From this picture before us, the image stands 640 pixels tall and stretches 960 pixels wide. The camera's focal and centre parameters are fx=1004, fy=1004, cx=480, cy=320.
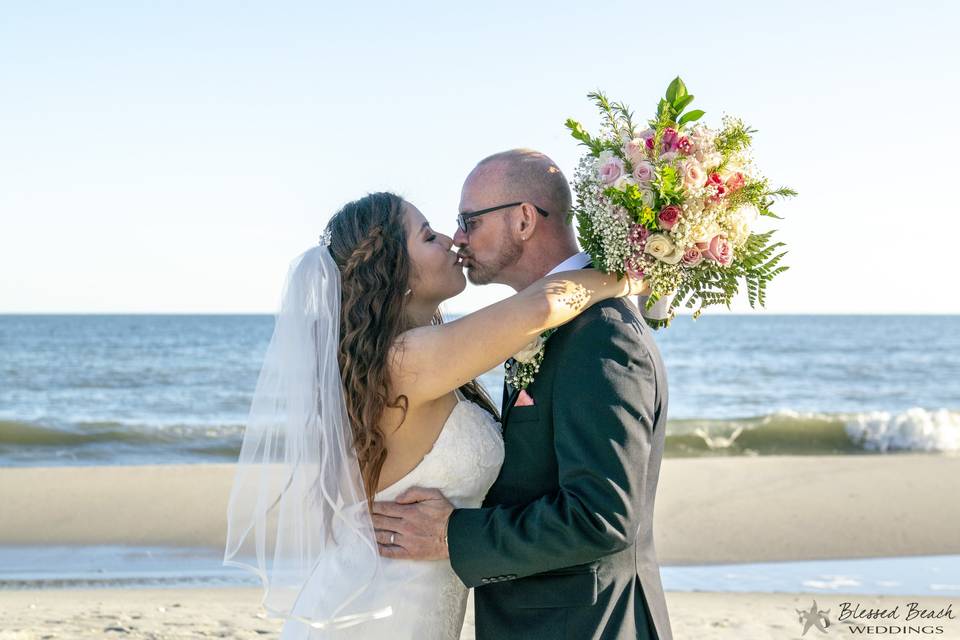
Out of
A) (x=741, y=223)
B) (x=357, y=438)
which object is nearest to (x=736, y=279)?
(x=741, y=223)

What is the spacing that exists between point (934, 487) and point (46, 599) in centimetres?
904

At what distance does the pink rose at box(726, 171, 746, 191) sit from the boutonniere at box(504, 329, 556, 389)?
0.70 metres

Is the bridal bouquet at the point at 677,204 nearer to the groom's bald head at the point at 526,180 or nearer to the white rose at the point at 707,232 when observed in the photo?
the white rose at the point at 707,232

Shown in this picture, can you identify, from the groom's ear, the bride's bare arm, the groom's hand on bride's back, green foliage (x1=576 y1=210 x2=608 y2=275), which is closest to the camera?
the bride's bare arm

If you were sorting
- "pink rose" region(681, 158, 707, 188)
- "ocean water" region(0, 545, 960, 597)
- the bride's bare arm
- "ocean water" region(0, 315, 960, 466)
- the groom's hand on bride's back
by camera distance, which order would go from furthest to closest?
"ocean water" region(0, 315, 960, 466)
"ocean water" region(0, 545, 960, 597)
the groom's hand on bride's back
the bride's bare arm
"pink rose" region(681, 158, 707, 188)

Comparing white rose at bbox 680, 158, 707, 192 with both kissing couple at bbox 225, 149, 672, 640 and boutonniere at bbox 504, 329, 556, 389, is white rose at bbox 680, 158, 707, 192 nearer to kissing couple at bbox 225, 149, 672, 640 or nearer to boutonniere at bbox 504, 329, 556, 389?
kissing couple at bbox 225, 149, 672, 640

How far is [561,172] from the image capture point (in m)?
3.70

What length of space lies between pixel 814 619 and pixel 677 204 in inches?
181

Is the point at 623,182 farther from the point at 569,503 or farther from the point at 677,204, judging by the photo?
the point at 569,503

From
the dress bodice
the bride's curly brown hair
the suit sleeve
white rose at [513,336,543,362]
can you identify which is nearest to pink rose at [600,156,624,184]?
the suit sleeve

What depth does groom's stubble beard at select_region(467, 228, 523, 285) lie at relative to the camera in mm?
3592

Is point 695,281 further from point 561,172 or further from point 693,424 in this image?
point 693,424

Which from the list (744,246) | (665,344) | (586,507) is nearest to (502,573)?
(586,507)

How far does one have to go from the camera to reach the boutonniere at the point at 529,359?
10.4 feet
